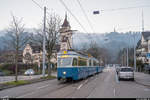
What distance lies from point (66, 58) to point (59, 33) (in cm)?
1124

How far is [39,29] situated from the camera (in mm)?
28797

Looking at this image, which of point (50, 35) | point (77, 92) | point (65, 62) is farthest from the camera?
point (50, 35)

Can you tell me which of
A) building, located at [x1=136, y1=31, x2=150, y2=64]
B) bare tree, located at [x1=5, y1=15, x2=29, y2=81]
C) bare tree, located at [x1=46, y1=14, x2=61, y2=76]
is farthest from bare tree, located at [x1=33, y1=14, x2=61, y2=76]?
building, located at [x1=136, y1=31, x2=150, y2=64]

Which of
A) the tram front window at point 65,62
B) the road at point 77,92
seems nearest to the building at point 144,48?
the tram front window at point 65,62

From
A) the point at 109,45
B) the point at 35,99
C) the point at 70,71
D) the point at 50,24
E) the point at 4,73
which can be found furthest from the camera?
the point at 109,45

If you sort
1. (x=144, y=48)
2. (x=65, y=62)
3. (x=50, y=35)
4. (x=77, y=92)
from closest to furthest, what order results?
(x=77, y=92), (x=65, y=62), (x=50, y=35), (x=144, y=48)

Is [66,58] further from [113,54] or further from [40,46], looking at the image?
[113,54]

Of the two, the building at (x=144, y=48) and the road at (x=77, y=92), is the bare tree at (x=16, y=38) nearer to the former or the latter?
the road at (x=77, y=92)

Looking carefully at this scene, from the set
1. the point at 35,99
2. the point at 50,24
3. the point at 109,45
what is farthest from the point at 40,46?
the point at 109,45

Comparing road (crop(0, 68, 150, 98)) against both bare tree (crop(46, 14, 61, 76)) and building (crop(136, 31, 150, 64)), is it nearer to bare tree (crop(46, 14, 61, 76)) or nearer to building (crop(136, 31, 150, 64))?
bare tree (crop(46, 14, 61, 76))

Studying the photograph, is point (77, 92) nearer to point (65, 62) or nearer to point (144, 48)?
point (65, 62)

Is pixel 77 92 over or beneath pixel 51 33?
beneath

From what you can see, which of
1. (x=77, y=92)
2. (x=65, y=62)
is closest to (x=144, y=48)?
(x=65, y=62)

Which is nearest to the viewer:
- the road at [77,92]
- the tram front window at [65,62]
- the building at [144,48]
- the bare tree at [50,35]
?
the road at [77,92]
